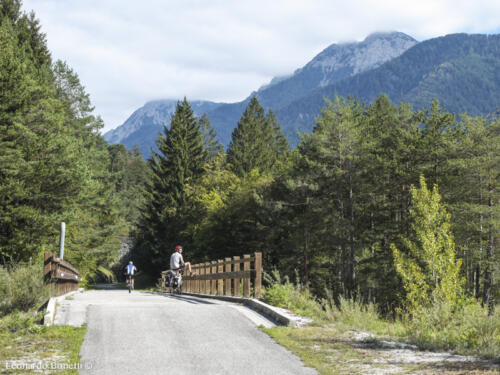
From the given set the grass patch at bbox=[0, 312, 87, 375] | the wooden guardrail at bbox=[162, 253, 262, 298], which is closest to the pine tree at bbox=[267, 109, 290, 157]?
the wooden guardrail at bbox=[162, 253, 262, 298]

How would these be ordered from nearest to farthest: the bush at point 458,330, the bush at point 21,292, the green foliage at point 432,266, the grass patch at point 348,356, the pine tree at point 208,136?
the grass patch at point 348,356 < the bush at point 458,330 < the bush at point 21,292 < the green foliage at point 432,266 < the pine tree at point 208,136

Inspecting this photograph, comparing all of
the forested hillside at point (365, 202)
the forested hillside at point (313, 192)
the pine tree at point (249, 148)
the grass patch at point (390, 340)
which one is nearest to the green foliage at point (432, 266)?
the forested hillside at point (313, 192)

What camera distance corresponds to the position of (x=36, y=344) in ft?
23.6

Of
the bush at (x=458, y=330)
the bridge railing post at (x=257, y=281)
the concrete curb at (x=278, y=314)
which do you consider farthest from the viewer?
the bridge railing post at (x=257, y=281)

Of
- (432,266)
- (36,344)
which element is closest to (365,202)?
(432,266)

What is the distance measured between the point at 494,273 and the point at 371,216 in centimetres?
1038

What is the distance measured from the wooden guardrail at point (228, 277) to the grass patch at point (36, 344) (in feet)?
20.4

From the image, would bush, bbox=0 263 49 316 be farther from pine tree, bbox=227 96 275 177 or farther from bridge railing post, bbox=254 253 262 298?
pine tree, bbox=227 96 275 177

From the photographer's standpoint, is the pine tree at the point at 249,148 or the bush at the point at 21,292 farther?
the pine tree at the point at 249,148

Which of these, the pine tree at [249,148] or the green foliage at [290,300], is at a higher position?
the pine tree at [249,148]

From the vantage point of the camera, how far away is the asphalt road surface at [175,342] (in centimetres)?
627

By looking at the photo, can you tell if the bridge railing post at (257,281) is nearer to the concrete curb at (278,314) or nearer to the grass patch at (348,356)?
the concrete curb at (278,314)

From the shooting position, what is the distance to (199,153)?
62656mm

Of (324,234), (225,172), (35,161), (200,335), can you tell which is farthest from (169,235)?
(200,335)
